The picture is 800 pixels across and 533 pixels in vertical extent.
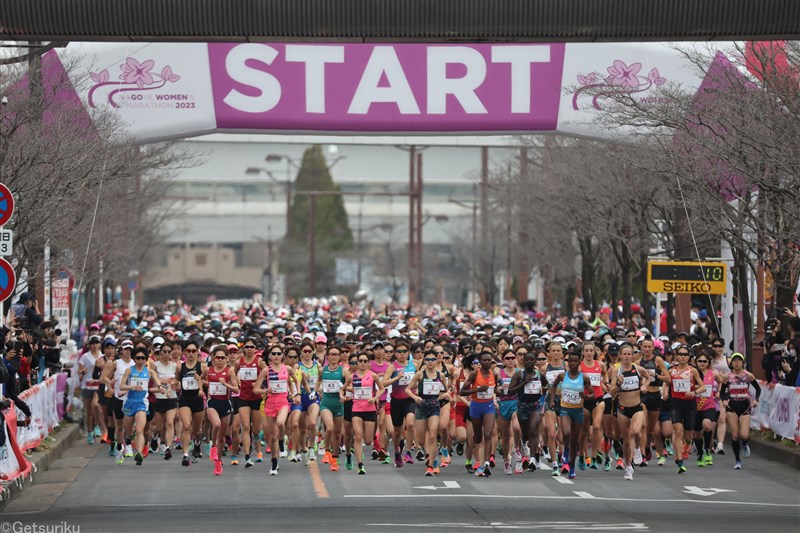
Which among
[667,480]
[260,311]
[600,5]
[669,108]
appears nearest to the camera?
[600,5]

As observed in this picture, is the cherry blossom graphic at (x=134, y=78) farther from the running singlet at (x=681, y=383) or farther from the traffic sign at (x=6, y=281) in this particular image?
the running singlet at (x=681, y=383)

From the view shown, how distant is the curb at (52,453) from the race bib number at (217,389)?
92.7 inches

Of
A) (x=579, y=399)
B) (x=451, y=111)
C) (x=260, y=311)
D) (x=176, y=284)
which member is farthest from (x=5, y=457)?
(x=176, y=284)

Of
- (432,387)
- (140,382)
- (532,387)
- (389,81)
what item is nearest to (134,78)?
(389,81)

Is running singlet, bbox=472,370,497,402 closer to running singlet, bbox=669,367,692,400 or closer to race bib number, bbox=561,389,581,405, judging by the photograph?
race bib number, bbox=561,389,581,405

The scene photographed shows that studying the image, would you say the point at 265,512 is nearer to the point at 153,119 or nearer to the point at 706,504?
the point at 706,504

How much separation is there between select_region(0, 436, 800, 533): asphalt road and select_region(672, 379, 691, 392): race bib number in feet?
3.59

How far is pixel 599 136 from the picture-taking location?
2422 cm

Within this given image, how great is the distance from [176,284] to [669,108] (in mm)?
94750

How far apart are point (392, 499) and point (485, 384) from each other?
3587 mm

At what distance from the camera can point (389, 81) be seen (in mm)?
23719

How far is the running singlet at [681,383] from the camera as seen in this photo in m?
21.2

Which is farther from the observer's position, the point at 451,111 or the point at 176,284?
the point at 176,284

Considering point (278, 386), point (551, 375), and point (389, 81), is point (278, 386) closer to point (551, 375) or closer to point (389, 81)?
point (551, 375)
